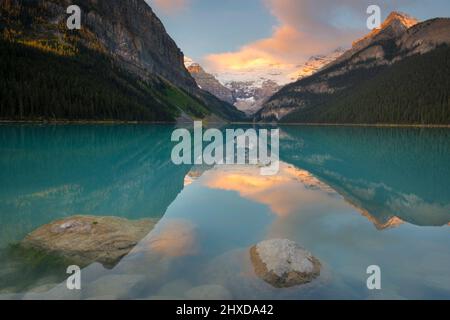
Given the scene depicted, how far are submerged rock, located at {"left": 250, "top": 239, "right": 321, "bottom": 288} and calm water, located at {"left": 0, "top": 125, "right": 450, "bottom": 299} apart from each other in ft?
1.26

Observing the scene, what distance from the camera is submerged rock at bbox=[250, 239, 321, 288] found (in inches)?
485

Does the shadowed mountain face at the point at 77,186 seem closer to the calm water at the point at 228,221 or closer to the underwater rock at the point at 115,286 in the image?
the calm water at the point at 228,221

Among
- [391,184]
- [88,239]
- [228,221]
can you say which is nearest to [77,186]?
[88,239]

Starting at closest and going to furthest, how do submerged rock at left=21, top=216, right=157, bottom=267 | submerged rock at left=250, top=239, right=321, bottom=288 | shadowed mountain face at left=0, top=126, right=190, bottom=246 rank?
submerged rock at left=250, top=239, right=321, bottom=288
submerged rock at left=21, top=216, right=157, bottom=267
shadowed mountain face at left=0, top=126, right=190, bottom=246

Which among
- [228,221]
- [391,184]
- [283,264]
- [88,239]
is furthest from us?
[391,184]

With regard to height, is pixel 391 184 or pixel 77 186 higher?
pixel 77 186

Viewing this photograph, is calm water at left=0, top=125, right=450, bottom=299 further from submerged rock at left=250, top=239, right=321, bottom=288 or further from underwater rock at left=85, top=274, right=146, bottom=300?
submerged rock at left=250, top=239, right=321, bottom=288

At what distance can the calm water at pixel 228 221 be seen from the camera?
11906mm

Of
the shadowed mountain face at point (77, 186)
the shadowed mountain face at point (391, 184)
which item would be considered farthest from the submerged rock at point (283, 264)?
the shadowed mountain face at point (77, 186)

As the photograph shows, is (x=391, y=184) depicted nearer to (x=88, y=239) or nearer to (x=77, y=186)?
(x=88, y=239)

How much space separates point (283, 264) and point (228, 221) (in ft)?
25.8

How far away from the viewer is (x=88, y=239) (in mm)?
15859

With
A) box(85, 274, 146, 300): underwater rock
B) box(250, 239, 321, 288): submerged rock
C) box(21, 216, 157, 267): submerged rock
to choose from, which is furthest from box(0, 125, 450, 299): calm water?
box(21, 216, 157, 267): submerged rock

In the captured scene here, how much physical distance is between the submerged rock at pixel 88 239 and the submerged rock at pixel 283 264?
5781mm
